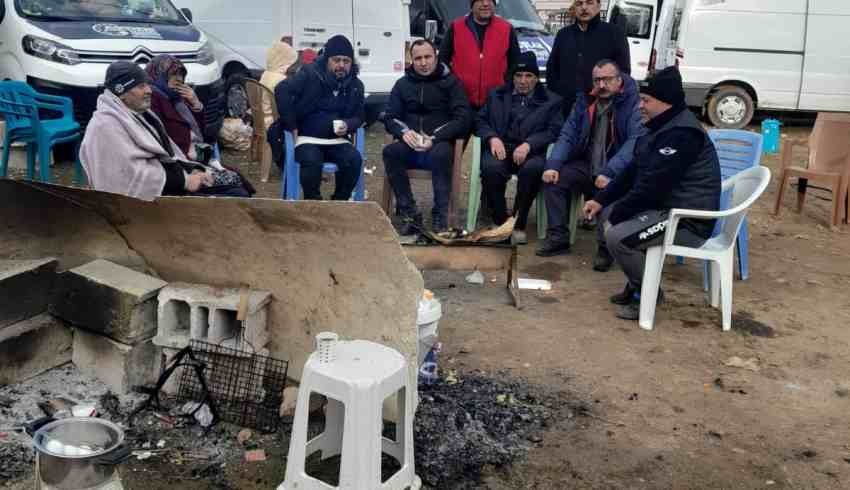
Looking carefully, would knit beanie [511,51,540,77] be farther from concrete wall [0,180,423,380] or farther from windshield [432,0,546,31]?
windshield [432,0,546,31]

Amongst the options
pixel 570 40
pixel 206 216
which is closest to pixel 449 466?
pixel 206 216

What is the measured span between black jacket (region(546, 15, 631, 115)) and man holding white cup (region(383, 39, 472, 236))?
85 centimetres

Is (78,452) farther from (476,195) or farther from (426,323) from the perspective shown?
(476,195)

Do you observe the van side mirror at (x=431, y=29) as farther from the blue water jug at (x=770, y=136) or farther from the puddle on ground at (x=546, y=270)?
the puddle on ground at (x=546, y=270)

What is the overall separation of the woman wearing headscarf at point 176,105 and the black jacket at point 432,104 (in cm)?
155

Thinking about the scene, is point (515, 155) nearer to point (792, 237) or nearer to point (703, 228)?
point (703, 228)

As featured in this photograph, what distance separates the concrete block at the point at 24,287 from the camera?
11.9 ft

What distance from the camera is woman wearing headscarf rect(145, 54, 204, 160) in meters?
5.55

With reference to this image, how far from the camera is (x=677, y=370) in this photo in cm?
425

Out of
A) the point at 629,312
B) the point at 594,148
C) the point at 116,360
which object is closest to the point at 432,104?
the point at 594,148

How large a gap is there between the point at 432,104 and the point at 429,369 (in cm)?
322

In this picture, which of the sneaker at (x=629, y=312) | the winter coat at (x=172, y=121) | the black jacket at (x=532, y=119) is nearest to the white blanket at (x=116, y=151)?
the winter coat at (x=172, y=121)

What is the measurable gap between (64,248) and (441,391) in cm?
196

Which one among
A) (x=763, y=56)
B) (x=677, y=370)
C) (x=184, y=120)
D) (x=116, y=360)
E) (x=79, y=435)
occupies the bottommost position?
(x=677, y=370)
